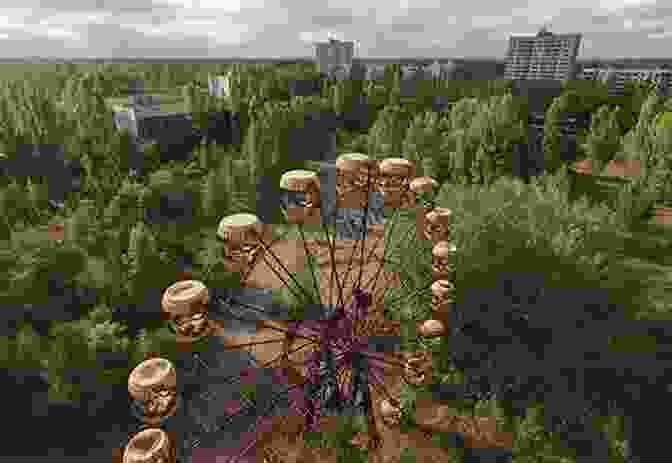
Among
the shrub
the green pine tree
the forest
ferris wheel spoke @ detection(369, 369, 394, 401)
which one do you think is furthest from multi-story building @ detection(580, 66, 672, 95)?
ferris wheel spoke @ detection(369, 369, 394, 401)

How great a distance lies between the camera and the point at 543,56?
134375mm

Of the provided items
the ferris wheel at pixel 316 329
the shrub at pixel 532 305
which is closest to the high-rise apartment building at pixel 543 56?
the shrub at pixel 532 305

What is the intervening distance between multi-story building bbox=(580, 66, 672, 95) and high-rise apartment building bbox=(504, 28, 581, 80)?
6.01 m

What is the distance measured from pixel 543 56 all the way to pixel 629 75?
28.0 metres

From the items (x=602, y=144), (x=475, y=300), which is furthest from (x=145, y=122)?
(x=602, y=144)

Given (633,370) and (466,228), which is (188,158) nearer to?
(466,228)

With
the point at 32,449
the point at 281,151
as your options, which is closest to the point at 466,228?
the point at 32,449

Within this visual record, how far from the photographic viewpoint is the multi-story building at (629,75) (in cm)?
9950

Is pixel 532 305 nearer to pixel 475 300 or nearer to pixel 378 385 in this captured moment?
pixel 475 300

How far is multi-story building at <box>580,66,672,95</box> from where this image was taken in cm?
9950

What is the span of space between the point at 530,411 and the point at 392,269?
757 centimetres

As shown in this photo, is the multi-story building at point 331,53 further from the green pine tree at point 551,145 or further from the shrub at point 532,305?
the shrub at point 532,305

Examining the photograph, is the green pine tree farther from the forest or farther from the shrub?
the shrub

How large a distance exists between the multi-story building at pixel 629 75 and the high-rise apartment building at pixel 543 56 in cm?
601
